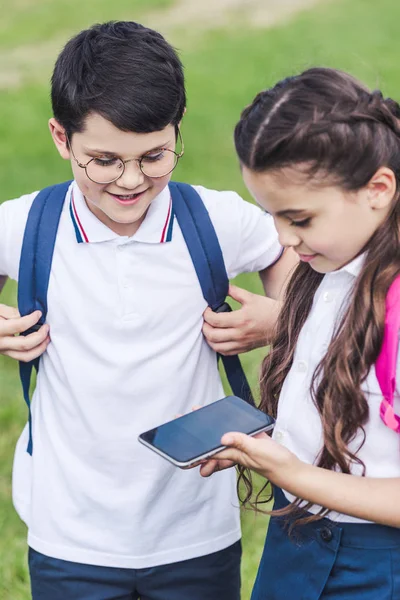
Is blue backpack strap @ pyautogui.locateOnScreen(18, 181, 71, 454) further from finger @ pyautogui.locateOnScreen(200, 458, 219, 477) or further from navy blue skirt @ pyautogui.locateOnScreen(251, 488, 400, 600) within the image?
navy blue skirt @ pyautogui.locateOnScreen(251, 488, 400, 600)

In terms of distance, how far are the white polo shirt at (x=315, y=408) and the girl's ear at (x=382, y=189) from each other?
0.13 m

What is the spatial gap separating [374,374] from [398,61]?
876 cm

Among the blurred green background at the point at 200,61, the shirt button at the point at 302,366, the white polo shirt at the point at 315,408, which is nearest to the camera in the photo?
the white polo shirt at the point at 315,408

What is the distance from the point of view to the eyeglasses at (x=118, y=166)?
255 cm

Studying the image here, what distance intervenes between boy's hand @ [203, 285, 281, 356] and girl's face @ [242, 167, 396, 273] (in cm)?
54

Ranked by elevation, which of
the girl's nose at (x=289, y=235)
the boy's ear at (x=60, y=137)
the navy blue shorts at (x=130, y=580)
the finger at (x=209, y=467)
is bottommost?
the navy blue shorts at (x=130, y=580)

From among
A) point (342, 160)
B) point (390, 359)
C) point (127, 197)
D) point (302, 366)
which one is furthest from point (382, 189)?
point (127, 197)

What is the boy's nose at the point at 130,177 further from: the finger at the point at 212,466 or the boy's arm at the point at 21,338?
the finger at the point at 212,466

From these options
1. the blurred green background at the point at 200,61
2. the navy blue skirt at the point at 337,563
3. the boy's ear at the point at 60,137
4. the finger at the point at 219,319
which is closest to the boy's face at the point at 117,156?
the boy's ear at the point at 60,137

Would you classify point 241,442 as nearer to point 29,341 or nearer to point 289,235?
point 289,235

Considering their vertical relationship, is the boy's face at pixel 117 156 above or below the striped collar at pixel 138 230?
above

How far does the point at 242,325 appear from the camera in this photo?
9.25 ft

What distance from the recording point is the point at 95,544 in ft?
9.09

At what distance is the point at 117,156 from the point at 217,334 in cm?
51
